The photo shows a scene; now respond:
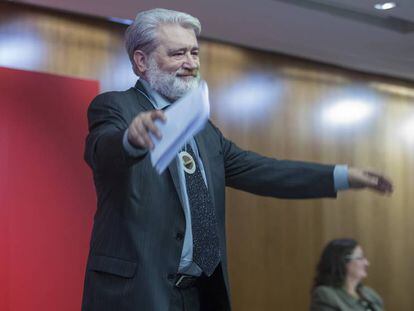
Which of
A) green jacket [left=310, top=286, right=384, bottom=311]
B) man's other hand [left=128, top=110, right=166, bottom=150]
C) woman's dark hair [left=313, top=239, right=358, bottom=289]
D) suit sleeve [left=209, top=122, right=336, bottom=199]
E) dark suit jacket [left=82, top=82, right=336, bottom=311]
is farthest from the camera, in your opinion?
woman's dark hair [left=313, top=239, right=358, bottom=289]

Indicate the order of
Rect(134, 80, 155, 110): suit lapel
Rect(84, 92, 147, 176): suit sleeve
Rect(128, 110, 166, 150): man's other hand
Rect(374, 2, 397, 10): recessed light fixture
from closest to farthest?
Rect(128, 110, 166, 150): man's other hand → Rect(84, 92, 147, 176): suit sleeve → Rect(134, 80, 155, 110): suit lapel → Rect(374, 2, 397, 10): recessed light fixture

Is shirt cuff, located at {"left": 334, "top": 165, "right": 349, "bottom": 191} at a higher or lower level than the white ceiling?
lower

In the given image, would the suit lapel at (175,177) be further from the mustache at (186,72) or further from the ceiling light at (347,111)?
the ceiling light at (347,111)

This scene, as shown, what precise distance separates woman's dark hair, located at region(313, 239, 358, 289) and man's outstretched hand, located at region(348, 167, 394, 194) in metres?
2.20

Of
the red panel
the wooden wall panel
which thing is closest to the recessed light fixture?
the wooden wall panel

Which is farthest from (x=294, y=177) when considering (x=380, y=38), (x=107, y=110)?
(x=380, y=38)

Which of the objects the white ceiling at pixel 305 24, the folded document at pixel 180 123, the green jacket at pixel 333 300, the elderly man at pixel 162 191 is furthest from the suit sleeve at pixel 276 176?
the white ceiling at pixel 305 24

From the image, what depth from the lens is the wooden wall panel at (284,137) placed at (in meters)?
4.69

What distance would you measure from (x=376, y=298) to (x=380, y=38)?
2.35m

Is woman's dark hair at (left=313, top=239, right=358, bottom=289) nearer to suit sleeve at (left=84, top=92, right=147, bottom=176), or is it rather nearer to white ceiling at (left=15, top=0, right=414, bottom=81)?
white ceiling at (left=15, top=0, right=414, bottom=81)

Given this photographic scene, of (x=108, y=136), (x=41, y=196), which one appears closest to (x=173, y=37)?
(x=108, y=136)

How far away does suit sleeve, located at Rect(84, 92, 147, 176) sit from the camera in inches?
54.1

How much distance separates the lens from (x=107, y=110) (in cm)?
161

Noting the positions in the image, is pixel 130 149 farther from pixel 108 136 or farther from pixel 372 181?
pixel 372 181
